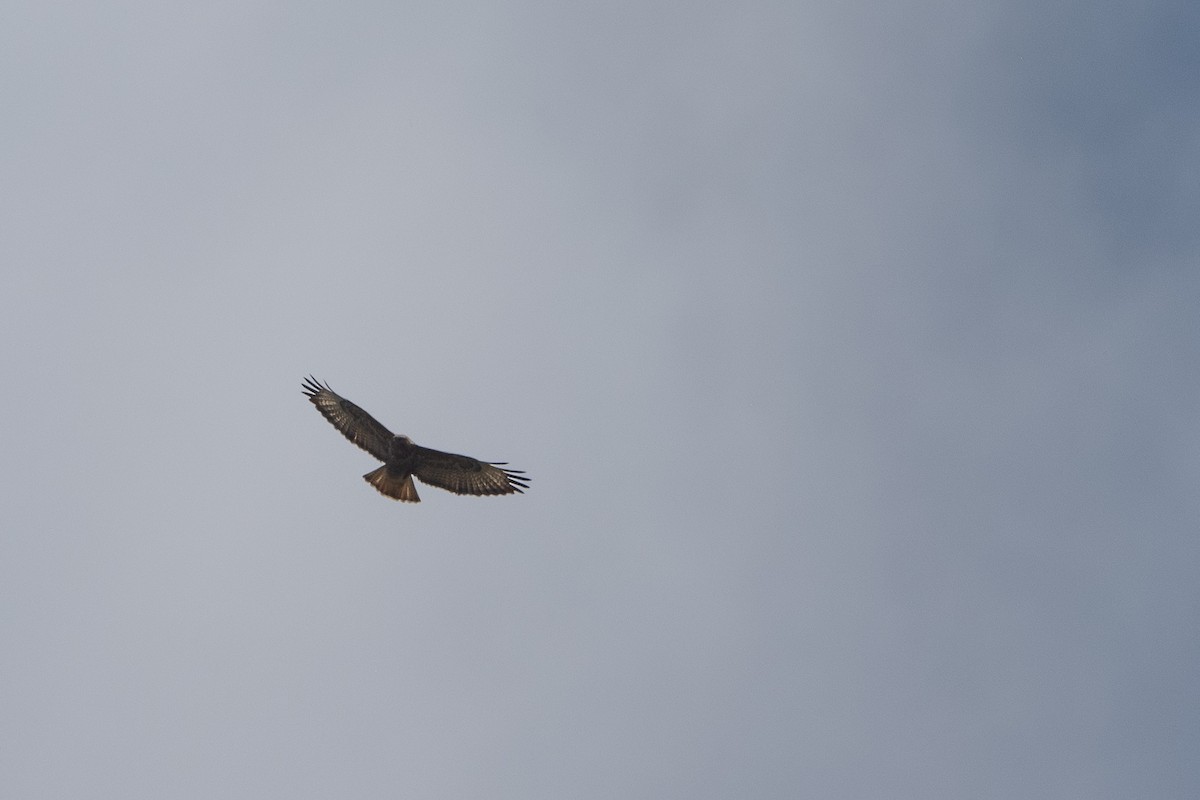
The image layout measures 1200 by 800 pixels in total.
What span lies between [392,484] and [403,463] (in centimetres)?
46

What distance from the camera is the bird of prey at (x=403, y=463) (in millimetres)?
15938

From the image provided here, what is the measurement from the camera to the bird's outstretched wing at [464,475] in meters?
16.1

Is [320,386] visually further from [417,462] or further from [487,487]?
[487,487]

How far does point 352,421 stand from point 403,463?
1314 millimetres

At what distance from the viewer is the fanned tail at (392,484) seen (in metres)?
16.0

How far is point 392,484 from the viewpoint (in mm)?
16016

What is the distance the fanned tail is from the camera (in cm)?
1598

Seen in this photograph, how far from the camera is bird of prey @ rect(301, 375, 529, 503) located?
52.3ft

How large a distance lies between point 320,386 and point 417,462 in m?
2.35

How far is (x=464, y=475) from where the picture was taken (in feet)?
53.8

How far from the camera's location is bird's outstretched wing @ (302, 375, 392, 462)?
52.7ft

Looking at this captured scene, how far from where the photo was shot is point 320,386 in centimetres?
1642

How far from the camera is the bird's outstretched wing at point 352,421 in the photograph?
16078mm

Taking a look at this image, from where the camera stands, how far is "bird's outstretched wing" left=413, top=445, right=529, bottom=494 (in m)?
16.1
